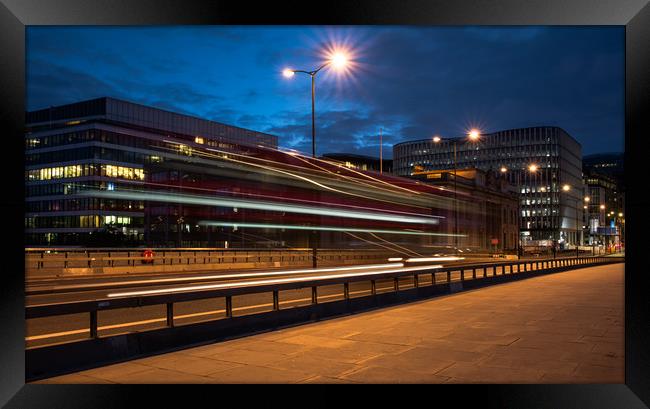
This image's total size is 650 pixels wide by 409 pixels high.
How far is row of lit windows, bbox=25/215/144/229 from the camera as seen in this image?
80938 mm

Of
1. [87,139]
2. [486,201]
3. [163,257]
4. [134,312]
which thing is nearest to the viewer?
[134,312]

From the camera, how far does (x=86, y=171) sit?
8050 centimetres

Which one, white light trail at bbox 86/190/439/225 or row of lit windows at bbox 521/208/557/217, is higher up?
row of lit windows at bbox 521/208/557/217

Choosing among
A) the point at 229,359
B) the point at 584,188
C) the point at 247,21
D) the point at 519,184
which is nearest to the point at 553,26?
the point at 247,21

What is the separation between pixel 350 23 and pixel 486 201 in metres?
108

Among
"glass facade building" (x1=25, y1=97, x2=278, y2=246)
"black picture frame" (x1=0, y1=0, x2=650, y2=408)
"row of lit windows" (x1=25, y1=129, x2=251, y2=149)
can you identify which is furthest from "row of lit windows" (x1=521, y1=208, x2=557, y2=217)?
"black picture frame" (x1=0, y1=0, x2=650, y2=408)

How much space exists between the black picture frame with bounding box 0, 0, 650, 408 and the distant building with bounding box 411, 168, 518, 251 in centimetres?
7690

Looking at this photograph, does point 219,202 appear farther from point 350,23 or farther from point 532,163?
point 532,163

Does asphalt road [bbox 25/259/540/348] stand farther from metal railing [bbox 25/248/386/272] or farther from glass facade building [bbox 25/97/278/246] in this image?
glass facade building [bbox 25/97/278/246]

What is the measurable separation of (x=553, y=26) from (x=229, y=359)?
21.1 ft

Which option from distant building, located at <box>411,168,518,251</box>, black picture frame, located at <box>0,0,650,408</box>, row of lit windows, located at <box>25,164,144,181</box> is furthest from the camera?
distant building, located at <box>411,168,518,251</box>

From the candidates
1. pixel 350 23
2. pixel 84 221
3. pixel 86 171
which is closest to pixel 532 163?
pixel 86 171

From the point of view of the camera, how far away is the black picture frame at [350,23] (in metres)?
6.68

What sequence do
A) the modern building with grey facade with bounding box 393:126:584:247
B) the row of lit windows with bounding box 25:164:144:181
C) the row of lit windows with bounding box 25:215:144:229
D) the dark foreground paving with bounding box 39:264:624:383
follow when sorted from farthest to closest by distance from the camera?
the modern building with grey facade with bounding box 393:126:584:247 < the row of lit windows with bounding box 25:215:144:229 < the row of lit windows with bounding box 25:164:144:181 < the dark foreground paving with bounding box 39:264:624:383
